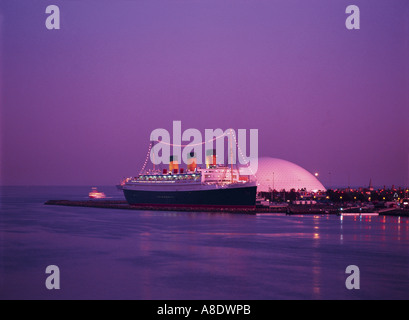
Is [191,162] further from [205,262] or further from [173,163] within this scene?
[205,262]

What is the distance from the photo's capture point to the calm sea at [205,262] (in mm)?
20672

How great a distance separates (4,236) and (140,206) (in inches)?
1659

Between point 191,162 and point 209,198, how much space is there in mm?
10880

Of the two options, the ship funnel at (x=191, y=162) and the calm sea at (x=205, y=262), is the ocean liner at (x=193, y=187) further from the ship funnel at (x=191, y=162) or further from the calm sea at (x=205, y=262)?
the calm sea at (x=205, y=262)

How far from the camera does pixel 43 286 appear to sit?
21641 millimetres

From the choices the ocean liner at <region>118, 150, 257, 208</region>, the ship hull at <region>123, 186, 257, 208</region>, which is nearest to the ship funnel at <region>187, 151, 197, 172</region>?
the ocean liner at <region>118, 150, 257, 208</region>

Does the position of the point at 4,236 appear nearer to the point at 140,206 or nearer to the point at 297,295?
the point at 297,295

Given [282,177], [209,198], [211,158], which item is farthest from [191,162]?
[282,177]

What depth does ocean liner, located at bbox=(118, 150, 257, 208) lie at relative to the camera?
68812 mm

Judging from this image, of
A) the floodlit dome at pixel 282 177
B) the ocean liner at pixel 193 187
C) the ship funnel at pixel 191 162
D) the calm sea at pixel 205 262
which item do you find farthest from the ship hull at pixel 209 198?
the floodlit dome at pixel 282 177

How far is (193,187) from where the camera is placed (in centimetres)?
7138

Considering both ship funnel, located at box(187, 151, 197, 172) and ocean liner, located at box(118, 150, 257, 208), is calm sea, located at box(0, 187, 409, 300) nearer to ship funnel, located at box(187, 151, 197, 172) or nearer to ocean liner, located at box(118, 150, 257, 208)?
ocean liner, located at box(118, 150, 257, 208)

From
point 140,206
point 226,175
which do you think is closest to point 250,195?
point 226,175

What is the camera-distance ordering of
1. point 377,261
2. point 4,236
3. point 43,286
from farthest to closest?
point 4,236
point 377,261
point 43,286
